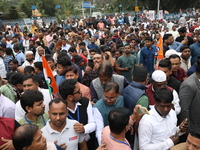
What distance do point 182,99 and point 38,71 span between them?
326cm

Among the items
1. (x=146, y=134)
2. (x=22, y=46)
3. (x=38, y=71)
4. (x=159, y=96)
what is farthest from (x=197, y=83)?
(x=22, y=46)

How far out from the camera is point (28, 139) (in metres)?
1.97

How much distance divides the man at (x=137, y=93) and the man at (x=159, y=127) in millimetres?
317

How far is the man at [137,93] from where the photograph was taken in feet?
9.29

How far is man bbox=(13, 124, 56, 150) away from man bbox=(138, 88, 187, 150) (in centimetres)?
116

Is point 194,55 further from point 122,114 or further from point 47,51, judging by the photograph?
point 47,51

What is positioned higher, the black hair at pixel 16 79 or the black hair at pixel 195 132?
the black hair at pixel 16 79

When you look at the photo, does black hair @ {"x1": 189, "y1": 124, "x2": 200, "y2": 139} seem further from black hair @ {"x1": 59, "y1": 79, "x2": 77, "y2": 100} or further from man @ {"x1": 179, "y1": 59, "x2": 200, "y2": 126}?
black hair @ {"x1": 59, "y1": 79, "x2": 77, "y2": 100}

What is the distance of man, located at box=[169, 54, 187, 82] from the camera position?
4.03m

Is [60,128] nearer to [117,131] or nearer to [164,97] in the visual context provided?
[117,131]

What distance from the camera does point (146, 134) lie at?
2.43 meters

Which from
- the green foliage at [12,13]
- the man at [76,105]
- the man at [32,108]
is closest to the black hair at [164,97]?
the man at [76,105]

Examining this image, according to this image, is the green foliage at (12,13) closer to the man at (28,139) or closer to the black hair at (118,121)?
the man at (28,139)

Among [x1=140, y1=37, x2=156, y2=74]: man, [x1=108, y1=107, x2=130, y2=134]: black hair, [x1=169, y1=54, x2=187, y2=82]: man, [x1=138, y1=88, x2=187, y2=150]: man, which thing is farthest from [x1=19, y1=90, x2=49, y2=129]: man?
[x1=140, y1=37, x2=156, y2=74]: man
